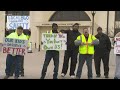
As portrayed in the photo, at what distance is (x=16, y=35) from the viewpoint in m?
10.9

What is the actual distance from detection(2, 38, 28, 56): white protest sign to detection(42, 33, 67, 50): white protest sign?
Result: 0.62 metres

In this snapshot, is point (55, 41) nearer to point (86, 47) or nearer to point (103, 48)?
point (86, 47)

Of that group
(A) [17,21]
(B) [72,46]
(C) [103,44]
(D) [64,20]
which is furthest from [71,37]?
(D) [64,20]

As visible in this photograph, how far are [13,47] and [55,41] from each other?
125 cm

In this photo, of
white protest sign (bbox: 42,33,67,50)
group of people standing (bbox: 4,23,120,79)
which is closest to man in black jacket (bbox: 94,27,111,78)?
group of people standing (bbox: 4,23,120,79)

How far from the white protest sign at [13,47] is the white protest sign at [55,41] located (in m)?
0.62

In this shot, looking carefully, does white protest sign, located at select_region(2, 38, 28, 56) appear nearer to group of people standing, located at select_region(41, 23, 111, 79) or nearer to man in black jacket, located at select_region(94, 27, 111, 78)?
group of people standing, located at select_region(41, 23, 111, 79)

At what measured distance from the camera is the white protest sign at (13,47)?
10.7 metres

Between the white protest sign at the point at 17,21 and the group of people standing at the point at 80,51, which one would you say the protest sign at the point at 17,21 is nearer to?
the white protest sign at the point at 17,21

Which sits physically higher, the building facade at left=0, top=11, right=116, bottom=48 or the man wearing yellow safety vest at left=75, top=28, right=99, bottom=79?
the building facade at left=0, top=11, right=116, bottom=48

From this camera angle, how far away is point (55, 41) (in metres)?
11.0

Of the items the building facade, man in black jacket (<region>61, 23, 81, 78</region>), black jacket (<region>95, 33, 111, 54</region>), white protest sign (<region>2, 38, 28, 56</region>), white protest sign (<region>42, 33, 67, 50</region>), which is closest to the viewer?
white protest sign (<region>2, 38, 28, 56</region>)

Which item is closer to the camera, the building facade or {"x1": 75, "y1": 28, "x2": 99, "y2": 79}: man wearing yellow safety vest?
{"x1": 75, "y1": 28, "x2": 99, "y2": 79}: man wearing yellow safety vest

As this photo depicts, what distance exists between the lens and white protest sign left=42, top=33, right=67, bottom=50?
10.9 metres
